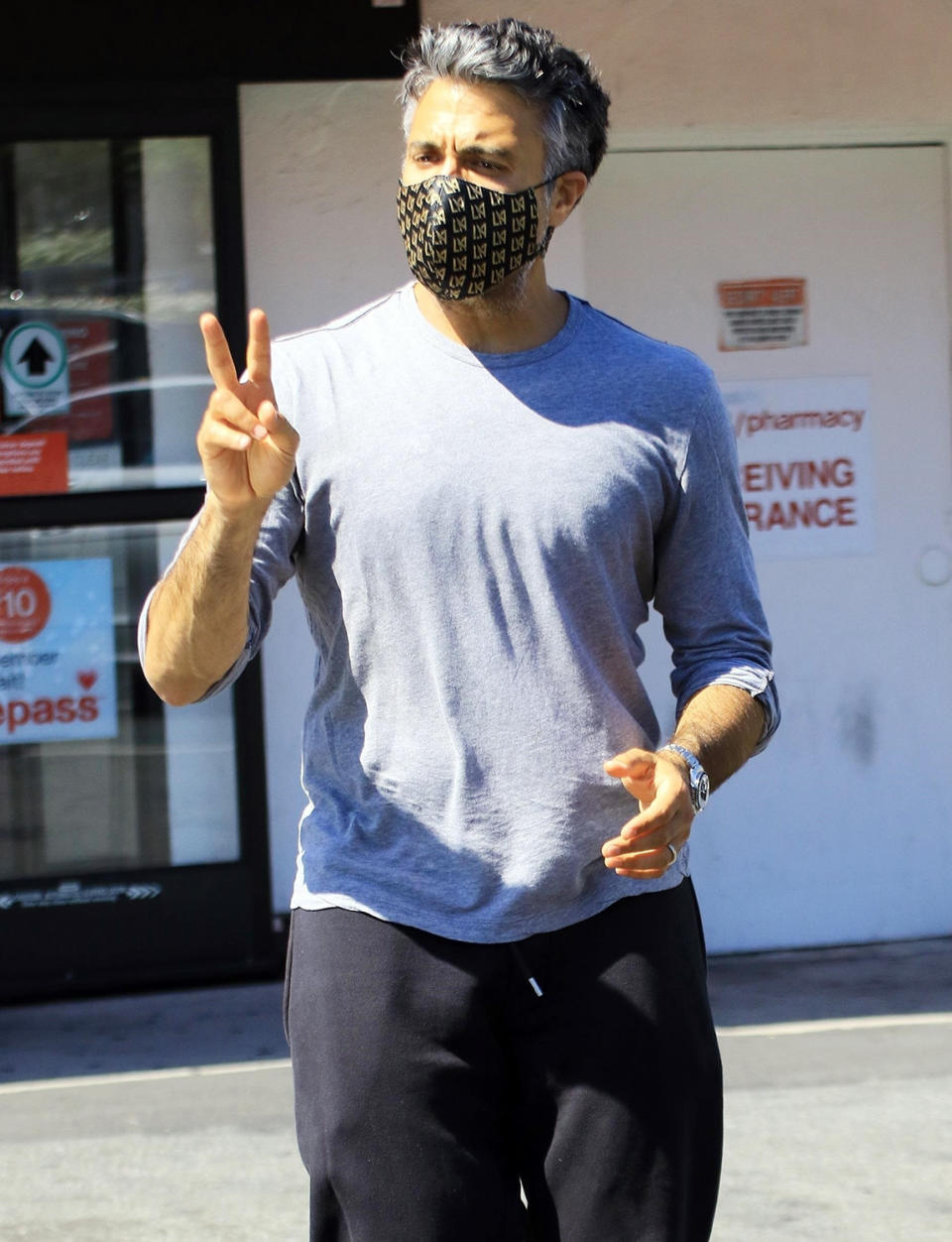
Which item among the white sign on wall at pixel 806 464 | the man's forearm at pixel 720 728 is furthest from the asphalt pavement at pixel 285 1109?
the man's forearm at pixel 720 728

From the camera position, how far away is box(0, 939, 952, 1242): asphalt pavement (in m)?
3.88

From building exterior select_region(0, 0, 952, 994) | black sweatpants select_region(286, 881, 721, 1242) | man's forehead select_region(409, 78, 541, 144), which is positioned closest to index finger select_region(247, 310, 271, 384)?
man's forehead select_region(409, 78, 541, 144)

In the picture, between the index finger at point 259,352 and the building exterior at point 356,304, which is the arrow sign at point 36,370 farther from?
the index finger at point 259,352

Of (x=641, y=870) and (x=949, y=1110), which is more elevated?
(x=641, y=870)

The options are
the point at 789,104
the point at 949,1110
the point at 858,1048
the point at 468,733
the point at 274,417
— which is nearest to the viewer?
the point at 274,417

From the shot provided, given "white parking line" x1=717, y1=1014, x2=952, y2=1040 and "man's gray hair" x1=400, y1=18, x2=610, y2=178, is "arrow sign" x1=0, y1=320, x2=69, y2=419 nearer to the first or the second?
"white parking line" x1=717, y1=1014, x2=952, y2=1040

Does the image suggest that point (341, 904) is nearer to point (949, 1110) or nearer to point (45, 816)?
point (949, 1110)

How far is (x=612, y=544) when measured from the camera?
215cm

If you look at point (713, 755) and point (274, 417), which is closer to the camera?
point (274, 417)

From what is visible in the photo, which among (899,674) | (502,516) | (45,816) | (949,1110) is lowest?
(949,1110)

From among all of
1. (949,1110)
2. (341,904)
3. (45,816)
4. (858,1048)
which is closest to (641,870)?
(341,904)

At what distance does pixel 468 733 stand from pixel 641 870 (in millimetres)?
273

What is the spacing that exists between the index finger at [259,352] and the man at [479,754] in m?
0.18

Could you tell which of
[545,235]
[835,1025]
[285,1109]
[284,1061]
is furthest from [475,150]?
[835,1025]
